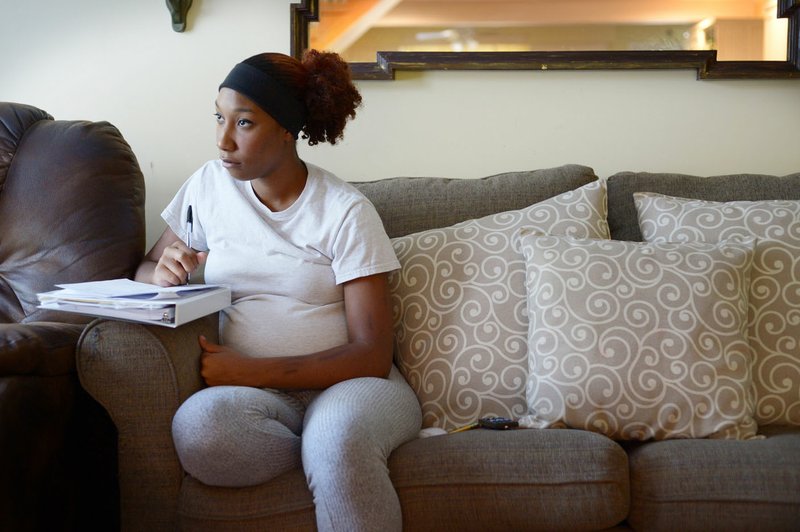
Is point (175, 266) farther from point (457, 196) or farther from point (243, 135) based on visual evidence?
point (457, 196)

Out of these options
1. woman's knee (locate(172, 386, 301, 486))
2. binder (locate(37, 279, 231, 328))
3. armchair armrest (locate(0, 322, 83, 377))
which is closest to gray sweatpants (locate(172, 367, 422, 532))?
woman's knee (locate(172, 386, 301, 486))

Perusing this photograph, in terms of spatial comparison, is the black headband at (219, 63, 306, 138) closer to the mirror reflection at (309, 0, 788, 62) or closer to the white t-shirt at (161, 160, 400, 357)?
the white t-shirt at (161, 160, 400, 357)

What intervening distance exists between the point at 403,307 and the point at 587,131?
0.88 metres

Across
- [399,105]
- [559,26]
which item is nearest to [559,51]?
[559,26]

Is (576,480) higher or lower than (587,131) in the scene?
lower

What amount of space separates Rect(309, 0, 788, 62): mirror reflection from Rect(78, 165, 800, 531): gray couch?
3.81 feet

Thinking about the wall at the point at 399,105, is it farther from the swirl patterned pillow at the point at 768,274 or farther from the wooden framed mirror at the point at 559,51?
the swirl patterned pillow at the point at 768,274

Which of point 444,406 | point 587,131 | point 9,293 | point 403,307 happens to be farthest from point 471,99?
point 9,293

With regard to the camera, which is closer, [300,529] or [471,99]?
[300,529]

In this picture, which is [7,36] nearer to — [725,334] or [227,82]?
[227,82]

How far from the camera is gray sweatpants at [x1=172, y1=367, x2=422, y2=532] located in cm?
124

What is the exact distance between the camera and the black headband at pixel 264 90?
63.7 inches

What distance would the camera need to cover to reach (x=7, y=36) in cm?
237

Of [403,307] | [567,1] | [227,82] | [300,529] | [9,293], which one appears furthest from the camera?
[567,1]
